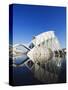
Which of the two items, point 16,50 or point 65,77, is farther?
point 65,77

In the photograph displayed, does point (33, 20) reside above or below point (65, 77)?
above

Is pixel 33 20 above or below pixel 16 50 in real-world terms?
above

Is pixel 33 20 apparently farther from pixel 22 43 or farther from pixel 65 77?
pixel 65 77

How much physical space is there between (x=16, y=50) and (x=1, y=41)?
0.10 meters

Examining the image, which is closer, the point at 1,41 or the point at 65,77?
the point at 1,41

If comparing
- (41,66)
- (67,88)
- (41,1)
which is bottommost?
(67,88)

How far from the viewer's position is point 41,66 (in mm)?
1945

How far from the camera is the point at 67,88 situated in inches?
77.0

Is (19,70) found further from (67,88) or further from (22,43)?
(67,88)

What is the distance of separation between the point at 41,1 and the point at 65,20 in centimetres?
19

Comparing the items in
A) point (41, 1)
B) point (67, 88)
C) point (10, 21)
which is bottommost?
point (67, 88)

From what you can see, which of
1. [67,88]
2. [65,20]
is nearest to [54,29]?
[65,20]

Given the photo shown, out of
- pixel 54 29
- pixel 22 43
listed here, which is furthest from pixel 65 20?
pixel 22 43

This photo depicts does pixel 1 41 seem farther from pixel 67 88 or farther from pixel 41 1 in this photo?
pixel 67 88
